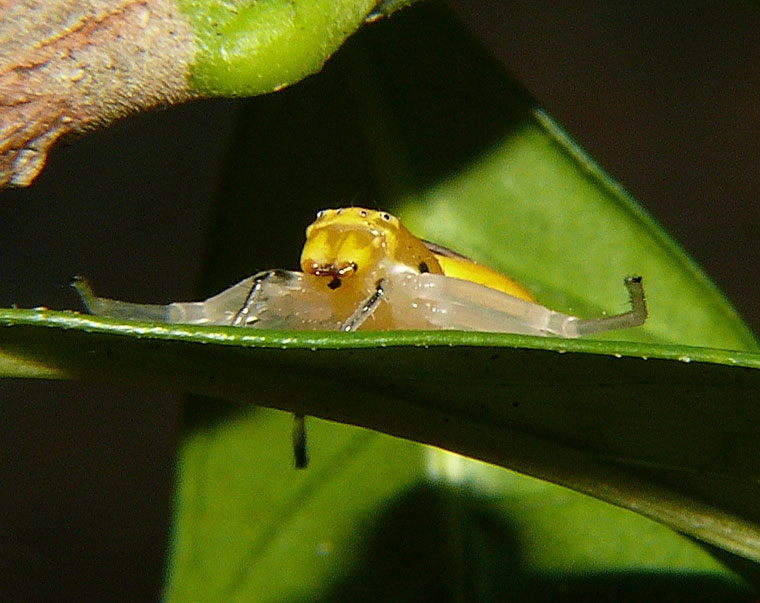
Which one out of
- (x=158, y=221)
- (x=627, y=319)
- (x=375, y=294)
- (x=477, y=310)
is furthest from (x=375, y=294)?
(x=158, y=221)

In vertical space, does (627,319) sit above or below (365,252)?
below

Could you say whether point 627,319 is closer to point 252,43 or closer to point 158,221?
point 252,43

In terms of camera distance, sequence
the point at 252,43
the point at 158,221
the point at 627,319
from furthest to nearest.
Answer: the point at 158,221
the point at 627,319
the point at 252,43

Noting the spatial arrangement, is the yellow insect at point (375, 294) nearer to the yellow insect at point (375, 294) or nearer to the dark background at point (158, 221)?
the yellow insect at point (375, 294)

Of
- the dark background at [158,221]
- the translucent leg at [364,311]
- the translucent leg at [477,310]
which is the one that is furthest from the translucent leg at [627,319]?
the dark background at [158,221]

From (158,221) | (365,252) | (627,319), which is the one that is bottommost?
(627,319)

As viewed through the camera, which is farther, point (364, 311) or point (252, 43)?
point (364, 311)

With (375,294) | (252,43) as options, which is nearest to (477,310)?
(375,294)

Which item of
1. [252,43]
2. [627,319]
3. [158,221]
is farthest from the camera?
[158,221]
